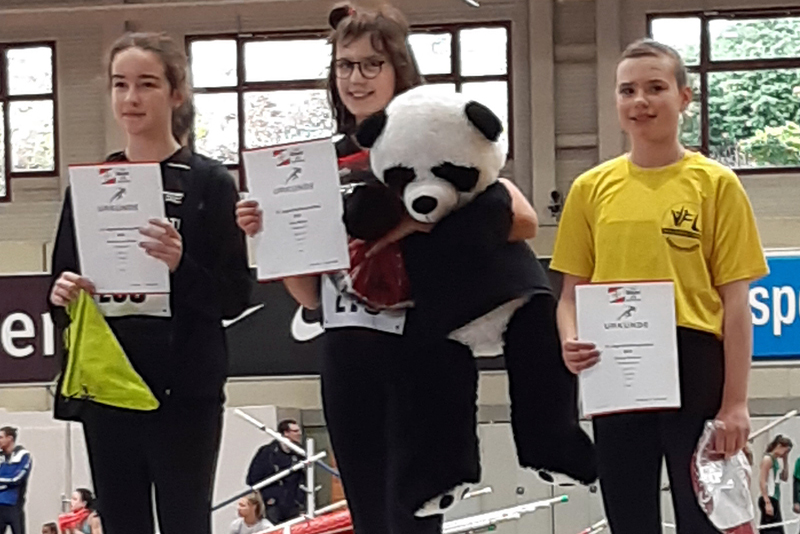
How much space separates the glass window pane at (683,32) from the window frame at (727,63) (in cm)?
4

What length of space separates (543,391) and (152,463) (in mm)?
716

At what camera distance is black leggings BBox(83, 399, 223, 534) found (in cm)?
245

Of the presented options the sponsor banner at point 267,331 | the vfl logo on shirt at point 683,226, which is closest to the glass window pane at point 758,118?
the sponsor banner at point 267,331

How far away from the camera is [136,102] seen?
8.14 ft

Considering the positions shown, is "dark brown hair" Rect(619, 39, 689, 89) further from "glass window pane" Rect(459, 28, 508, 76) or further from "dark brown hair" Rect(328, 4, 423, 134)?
"glass window pane" Rect(459, 28, 508, 76)

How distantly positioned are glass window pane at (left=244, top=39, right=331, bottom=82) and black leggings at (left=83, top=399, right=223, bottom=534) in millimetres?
8361

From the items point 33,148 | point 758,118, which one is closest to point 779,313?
point 758,118

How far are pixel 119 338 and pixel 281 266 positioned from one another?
14.1 inches

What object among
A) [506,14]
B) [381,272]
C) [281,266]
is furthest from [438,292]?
[506,14]

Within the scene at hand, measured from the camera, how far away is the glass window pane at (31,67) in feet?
36.0

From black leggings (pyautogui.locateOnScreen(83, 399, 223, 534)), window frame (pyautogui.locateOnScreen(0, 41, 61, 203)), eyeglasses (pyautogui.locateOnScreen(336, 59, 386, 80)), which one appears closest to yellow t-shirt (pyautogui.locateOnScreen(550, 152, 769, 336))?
eyeglasses (pyautogui.locateOnScreen(336, 59, 386, 80))

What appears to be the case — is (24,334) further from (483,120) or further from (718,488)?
(718,488)

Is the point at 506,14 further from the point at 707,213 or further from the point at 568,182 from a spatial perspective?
the point at 707,213

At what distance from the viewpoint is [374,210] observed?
2246mm
